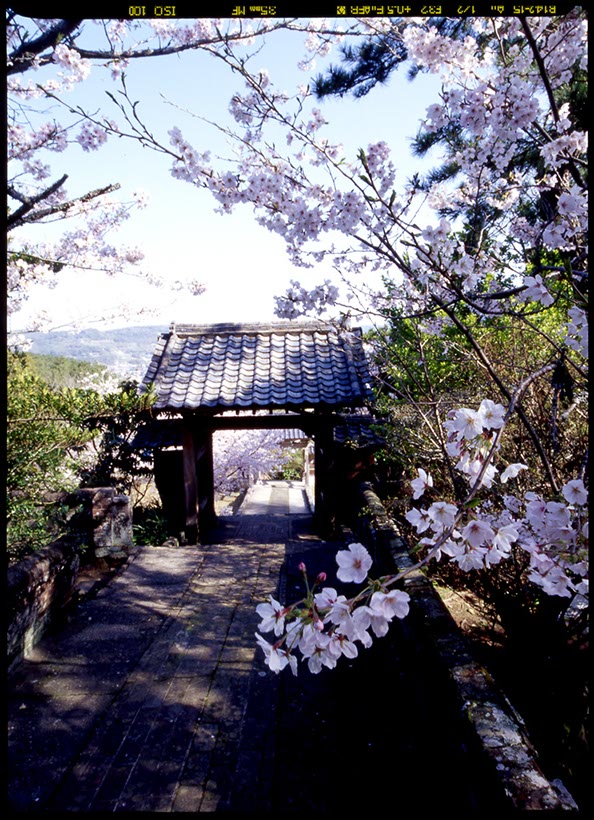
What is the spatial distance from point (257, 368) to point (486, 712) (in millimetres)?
6337

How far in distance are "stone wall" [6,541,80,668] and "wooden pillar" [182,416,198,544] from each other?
9.91 ft

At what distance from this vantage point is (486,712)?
71.5 inches

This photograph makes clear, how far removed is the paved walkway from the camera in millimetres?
2221

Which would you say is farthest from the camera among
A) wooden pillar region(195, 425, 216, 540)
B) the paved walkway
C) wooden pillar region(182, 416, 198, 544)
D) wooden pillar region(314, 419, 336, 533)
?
wooden pillar region(195, 425, 216, 540)

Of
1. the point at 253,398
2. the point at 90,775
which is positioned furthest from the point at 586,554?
the point at 253,398

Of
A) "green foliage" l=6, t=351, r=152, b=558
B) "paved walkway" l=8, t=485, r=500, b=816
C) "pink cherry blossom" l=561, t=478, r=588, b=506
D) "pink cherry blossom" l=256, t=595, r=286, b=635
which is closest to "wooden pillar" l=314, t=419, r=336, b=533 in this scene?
"green foliage" l=6, t=351, r=152, b=558

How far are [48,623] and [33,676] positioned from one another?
2.13 ft

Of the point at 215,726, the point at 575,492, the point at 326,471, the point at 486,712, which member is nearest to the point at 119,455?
the point at 326,471

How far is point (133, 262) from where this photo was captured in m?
8.87

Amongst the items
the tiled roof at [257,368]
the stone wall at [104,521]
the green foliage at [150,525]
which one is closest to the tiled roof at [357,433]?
the tiled roof at [257,368]

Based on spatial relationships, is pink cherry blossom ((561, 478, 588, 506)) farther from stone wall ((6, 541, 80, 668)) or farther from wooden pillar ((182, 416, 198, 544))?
wooden pillar ((182, 416, 198, 544))

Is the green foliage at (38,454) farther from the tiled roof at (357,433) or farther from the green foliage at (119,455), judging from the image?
the tiled roof at (357,433)

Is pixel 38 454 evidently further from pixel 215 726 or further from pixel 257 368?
pixel 257 368

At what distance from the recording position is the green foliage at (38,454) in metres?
4.29
